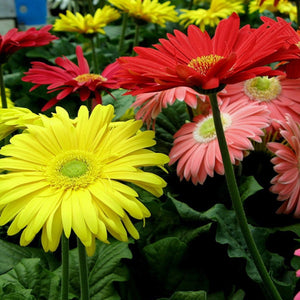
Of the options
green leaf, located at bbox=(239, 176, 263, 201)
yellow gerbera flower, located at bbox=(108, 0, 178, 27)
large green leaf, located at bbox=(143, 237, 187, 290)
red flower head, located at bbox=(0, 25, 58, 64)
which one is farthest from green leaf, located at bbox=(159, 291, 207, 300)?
yellow gerbera flower, located at bbox=(108, 0, 178, 27)

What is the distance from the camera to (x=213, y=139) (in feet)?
2.62

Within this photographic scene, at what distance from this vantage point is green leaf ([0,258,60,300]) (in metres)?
0.69

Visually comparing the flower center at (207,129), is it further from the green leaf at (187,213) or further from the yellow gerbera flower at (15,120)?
the yellow gerbera flower at (15,120)

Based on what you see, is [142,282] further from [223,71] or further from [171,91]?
[223,71]

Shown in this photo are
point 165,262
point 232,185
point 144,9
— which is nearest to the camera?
point 232,185

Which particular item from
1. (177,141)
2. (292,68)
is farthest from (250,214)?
(292,68)

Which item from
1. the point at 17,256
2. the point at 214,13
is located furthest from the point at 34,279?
the point at 214,13

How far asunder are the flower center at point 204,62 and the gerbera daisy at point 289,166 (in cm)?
19

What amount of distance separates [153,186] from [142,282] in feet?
0.99

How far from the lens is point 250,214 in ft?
2.88

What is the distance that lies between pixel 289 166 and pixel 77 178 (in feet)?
1.16

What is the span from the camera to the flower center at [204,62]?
22.9 inches

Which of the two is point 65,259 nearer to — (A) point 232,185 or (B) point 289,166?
(A) point 232,185

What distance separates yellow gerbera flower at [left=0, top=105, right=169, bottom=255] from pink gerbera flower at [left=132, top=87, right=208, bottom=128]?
0.19 metres
